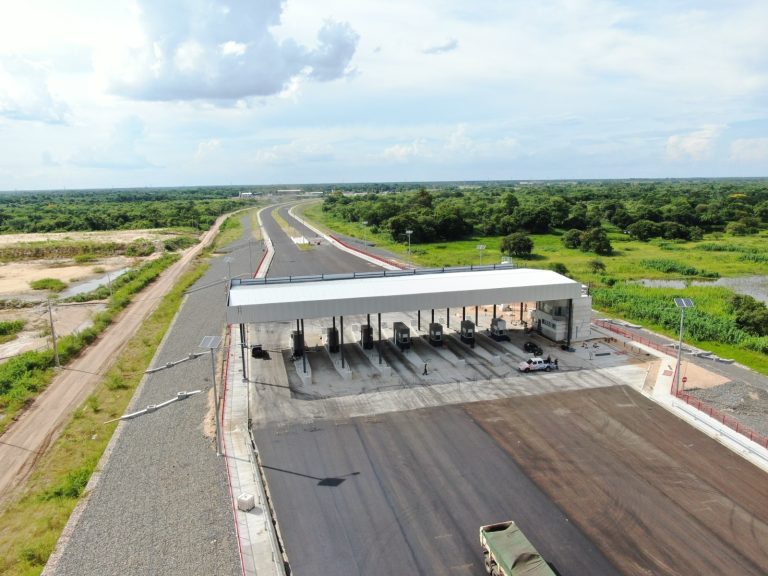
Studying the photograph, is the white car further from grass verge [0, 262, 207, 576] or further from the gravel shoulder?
grass verge [0, 262, 207, 576]

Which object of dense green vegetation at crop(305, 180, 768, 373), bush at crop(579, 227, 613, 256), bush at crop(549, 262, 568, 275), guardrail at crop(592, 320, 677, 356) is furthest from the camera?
bush at crop(579, 227, 613, 256)

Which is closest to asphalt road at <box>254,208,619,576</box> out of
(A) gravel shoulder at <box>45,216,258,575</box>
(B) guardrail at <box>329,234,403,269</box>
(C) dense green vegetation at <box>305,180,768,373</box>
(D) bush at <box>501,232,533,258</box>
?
(A) gravel shoulder at <box>45,216,258,575</box>

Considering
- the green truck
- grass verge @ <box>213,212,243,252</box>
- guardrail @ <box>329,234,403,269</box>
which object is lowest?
grass verge @ <box>213,212,243,252</box>

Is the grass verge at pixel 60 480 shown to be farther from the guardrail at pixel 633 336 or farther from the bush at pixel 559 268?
the bush at pixel 559 268

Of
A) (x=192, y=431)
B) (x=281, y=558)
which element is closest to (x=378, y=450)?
(x=281, y=558)

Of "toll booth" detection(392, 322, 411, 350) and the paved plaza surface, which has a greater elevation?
"toll booth" detection(392, 322, 411, 350)

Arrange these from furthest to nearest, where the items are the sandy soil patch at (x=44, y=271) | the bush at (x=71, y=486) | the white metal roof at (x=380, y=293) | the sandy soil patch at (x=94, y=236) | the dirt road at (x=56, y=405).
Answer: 1. the sandy soil patch at (x=94, y=236)
2. the sandy soil patch at (x=44, y=271)
3. the white metal roof at (x=380, y=293)
4. the dirt road at (x=56, y=405)
5. the bush at (x=71, y=486)

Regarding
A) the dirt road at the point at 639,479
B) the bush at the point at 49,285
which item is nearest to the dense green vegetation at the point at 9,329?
the bush at the point at 49,285
